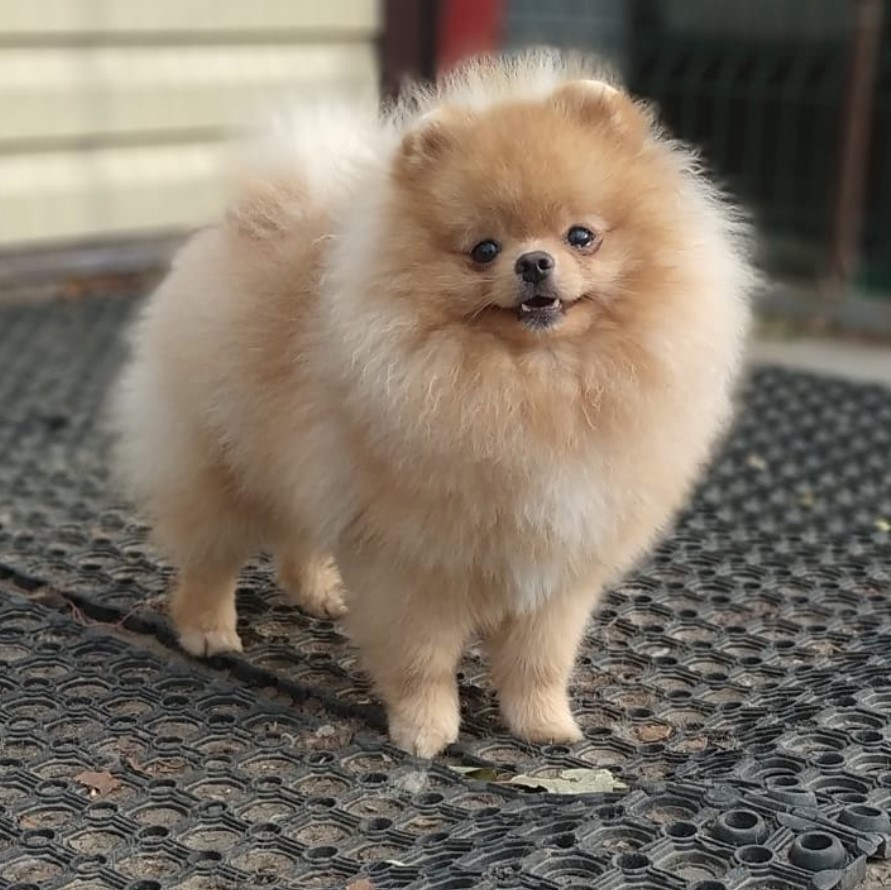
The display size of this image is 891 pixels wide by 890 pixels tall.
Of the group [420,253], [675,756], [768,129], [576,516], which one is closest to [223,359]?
[420,253]

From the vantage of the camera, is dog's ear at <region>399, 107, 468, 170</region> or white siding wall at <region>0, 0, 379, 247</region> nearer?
dog's ear at <region>399, 107, 468, 170</region>

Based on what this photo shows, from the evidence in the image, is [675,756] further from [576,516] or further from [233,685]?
[233,685]

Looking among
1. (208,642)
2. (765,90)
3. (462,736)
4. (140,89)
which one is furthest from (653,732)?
(765,90)

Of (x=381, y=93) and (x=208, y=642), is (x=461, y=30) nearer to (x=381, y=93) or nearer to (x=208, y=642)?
(x=381, y=93)

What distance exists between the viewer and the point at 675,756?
259 centimetres

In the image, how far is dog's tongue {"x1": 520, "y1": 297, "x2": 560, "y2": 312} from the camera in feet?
7.52

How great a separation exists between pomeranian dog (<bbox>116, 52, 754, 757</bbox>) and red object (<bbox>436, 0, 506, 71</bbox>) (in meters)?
3.64

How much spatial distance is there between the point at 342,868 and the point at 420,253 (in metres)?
0.98

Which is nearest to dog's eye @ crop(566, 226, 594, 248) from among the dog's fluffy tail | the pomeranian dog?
the pomeranian dog

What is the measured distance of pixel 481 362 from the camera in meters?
2.34

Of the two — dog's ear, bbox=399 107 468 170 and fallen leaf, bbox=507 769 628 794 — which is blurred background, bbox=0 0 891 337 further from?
fallen leaf, bbox=507 769 628 794

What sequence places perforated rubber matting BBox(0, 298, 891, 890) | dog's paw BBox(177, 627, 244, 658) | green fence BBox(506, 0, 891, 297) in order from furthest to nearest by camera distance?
green fence BBox(506, 0, 891, 297) → dog's paw BBox(177, 627, 244, 658) → perforated rubber matting BBox(0, 298, 891, 890)

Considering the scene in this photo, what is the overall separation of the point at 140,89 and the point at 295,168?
11.1 ft

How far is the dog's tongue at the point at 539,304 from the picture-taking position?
229 cm
